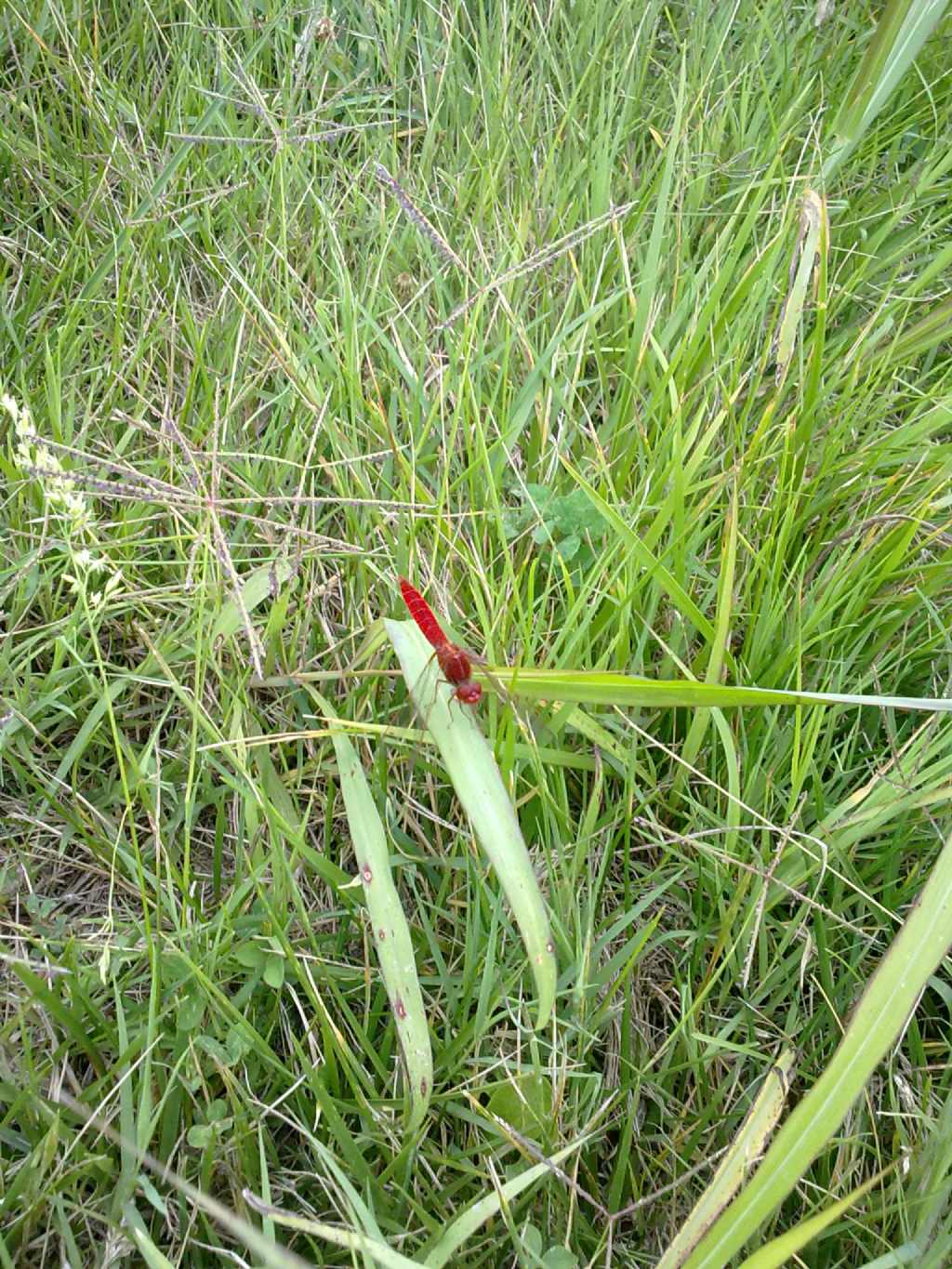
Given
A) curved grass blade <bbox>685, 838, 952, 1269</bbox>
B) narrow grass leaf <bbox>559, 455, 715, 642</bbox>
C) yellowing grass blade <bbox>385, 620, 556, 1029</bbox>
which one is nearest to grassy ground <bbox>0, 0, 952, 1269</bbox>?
narrow grass leaf <bbox>559, 455, 715, 642</bbox>

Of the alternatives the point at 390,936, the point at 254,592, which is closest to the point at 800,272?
the point at 254,592

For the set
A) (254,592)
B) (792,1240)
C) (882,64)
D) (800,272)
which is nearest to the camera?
(792,1240)

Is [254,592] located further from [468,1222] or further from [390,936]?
[468,1222]

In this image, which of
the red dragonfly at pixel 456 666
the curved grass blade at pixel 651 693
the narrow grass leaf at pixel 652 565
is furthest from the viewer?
the narrow grass leaf at pixel 652 565

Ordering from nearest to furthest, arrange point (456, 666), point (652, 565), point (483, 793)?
point (483, 793) < point (456, 666) < point (652, 565)

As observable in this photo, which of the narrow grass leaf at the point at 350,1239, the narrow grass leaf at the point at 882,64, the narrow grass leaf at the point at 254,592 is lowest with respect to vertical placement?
the narrow grass leaf at the point at 350,1239

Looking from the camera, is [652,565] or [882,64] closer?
[652,565]

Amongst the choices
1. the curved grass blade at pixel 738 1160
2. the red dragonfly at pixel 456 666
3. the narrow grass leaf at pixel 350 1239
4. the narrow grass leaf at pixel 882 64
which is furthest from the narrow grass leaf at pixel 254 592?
the narrow grass leaf at pixel 882 64

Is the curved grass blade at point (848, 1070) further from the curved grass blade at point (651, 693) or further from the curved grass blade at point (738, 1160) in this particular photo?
the curved grass blade at point (651, 693)

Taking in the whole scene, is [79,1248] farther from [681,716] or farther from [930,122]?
[930,122]
